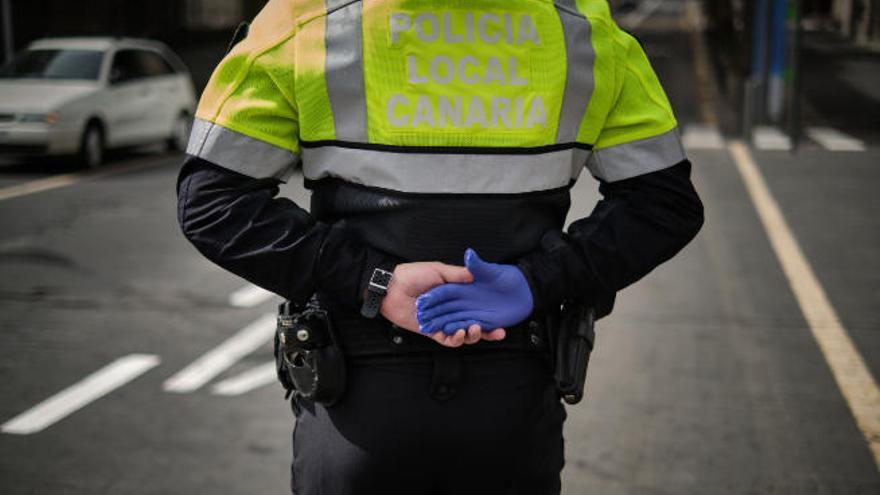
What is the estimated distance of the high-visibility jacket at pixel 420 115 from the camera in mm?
2115

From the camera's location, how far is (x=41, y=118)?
45.2ft

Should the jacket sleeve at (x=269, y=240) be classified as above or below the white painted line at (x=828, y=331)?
above

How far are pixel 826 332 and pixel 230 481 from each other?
3603 millimetres

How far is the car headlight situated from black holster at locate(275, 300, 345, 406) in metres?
12.2

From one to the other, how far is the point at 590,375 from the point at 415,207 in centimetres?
380

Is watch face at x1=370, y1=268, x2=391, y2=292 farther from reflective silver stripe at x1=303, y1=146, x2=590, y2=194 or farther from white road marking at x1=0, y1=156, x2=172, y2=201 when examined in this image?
white road marking at x1=0, y1=156, x2=172, y2=201

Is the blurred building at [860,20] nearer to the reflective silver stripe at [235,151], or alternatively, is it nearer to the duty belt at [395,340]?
the duty belt at [395,340]

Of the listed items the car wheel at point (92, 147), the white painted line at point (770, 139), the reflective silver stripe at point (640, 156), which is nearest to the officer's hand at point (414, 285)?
the reflective silver stripe at point (640, 156)

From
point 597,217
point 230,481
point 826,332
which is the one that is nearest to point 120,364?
point 230,481

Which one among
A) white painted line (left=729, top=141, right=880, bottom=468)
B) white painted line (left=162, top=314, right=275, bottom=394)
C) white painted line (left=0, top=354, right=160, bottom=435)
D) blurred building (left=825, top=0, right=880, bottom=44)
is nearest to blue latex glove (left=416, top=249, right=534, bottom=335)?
white painted line (left=729, top=141, right=880, bottom=468)

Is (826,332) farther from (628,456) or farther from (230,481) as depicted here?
(230,481)

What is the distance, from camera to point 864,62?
30.3 meters

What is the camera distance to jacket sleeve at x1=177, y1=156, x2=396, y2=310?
2133mm

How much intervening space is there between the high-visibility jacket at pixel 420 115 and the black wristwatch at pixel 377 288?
0.06 meters
